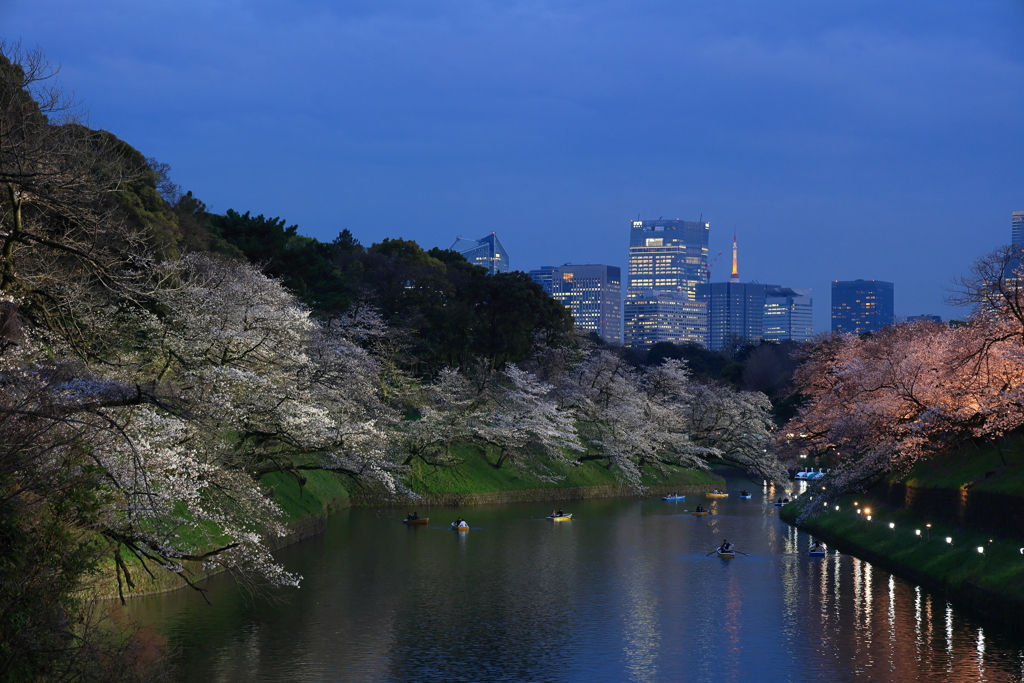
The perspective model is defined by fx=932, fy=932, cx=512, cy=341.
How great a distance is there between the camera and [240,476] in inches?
1053

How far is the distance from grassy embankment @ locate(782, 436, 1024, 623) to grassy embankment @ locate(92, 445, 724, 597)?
22.2 metres

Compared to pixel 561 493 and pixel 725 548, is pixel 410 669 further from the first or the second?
pixel 561 493

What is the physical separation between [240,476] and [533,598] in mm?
11255

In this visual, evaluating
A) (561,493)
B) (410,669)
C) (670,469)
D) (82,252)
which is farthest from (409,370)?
(82,252)

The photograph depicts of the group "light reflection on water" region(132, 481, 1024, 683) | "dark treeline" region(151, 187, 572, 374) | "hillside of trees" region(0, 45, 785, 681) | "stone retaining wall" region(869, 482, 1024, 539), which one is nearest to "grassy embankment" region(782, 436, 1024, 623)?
"stone retaining wall" region(869, 482, 1024, 539)

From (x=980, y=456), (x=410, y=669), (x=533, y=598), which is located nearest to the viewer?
(x=410, y=669)

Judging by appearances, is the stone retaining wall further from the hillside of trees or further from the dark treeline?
the dark treeline

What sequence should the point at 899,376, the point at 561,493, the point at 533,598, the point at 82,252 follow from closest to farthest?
the point at 82,252 → the point at 533,598 → the point at 899,376 → the point at 561,493

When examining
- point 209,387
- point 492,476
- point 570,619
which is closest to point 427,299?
point 492,476

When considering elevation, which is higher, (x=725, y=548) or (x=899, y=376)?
(x=899, y=376)

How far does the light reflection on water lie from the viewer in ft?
75.6

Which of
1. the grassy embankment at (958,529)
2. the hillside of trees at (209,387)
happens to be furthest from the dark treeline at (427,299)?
the grassy embankment at (958,529)

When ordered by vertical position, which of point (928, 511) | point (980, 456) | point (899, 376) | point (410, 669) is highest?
point (899, 376)

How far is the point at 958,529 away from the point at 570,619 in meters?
15.1
